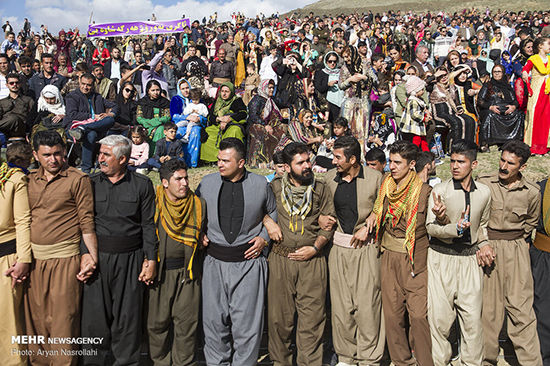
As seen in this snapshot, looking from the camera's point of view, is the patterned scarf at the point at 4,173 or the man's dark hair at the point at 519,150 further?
the man's dark hair at the point at 519,150

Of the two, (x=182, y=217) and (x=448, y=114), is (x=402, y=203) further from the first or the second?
(x=448, y=114)

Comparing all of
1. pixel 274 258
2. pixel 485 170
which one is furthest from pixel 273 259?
pixel 485 170

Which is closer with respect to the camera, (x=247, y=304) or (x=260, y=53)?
(x=247, y=304)

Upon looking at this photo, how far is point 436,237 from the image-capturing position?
158 inches

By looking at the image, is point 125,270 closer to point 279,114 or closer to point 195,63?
point 279,114

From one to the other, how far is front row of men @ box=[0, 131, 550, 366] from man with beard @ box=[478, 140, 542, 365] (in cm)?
1

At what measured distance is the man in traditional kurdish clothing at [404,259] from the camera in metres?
4.02

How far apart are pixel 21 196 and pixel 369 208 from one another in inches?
119

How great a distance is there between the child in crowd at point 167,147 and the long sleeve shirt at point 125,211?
4190mm

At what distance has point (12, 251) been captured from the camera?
150 inches

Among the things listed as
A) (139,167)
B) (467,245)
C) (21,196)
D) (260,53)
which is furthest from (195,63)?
(467,245)

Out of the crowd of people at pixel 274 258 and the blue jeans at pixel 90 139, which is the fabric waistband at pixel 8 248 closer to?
the crowd of people at pixel 274 258

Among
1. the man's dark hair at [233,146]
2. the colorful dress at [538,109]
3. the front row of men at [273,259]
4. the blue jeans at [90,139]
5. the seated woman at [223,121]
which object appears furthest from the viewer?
the seated woman at [223,121]

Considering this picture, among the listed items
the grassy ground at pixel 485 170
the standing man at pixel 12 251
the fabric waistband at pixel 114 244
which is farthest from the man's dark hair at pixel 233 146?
the grassy ground at pixel 485 170
